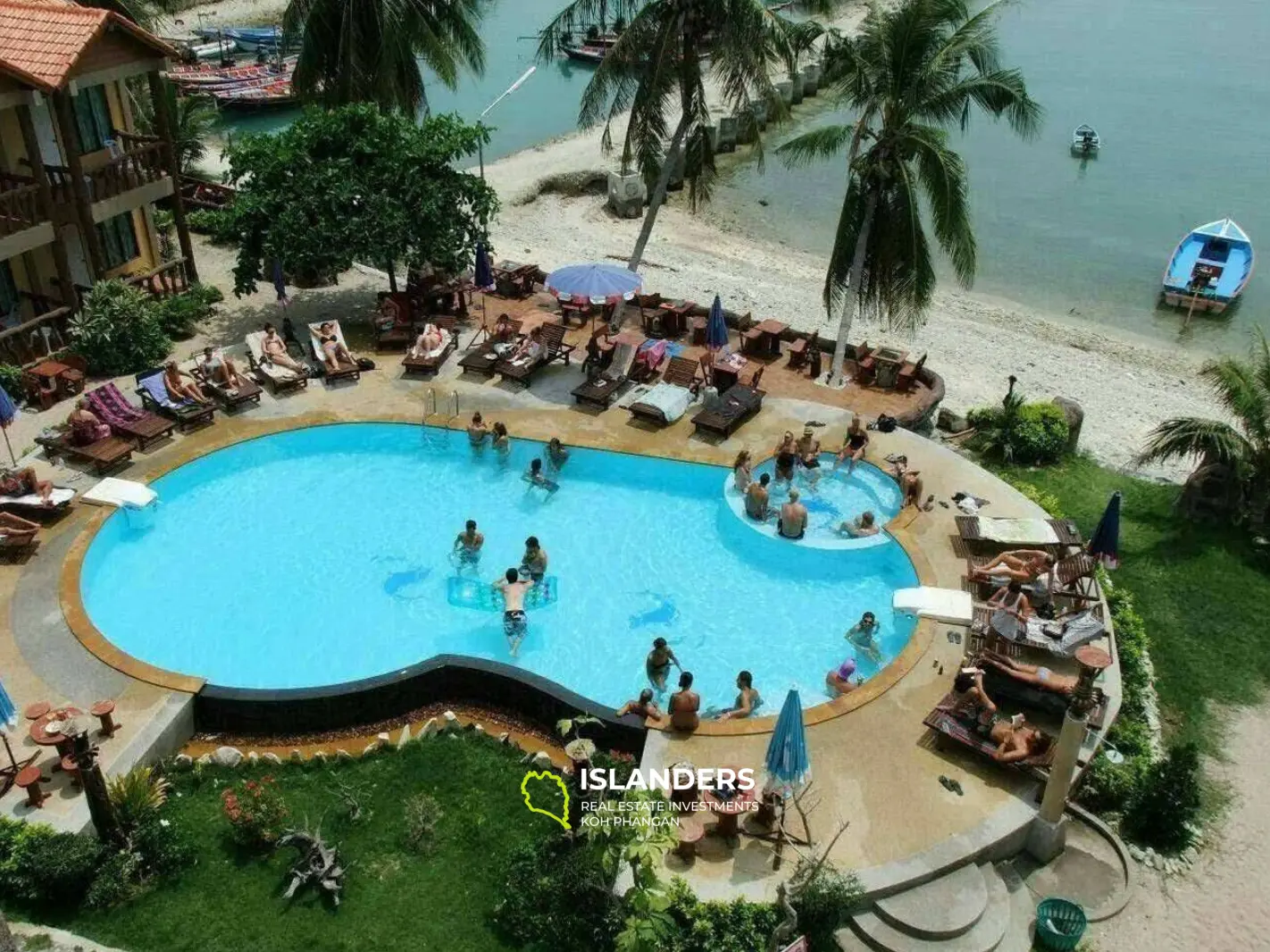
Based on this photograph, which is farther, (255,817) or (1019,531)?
(1019,531)

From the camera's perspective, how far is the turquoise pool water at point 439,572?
677 inches

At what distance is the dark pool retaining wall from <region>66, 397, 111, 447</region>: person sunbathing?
809 cm

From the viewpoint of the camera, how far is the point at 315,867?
41.5 ft

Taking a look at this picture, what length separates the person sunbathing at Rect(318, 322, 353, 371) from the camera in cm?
2420

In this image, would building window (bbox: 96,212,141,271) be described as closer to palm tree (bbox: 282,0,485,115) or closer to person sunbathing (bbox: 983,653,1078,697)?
palm tree (bbox: 282,0,485,115)

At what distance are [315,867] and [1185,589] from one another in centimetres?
1557

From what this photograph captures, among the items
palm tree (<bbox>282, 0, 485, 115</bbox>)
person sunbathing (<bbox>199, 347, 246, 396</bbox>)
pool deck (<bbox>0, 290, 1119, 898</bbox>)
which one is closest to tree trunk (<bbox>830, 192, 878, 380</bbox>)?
pool deck (<bbox>0, 290, 1119, 898</bbox>)

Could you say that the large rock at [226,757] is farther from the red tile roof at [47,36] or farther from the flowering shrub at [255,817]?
the red tile roof at [47,36]

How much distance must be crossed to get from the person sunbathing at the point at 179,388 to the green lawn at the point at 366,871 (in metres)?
10.5

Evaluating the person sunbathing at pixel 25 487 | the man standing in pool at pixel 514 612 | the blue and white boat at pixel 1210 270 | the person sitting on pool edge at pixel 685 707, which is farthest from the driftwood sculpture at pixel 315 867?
the blue and white boat at pixel 1210 270

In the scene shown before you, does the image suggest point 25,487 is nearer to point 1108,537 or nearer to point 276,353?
point 276,353

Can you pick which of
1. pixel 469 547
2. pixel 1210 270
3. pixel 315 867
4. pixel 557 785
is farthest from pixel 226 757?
pixel 1210 270

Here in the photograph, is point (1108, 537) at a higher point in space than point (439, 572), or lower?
higher

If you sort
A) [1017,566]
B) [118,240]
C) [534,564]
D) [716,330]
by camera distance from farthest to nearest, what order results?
[118,240] < [716,330] < [534,564] < [1017,566]
